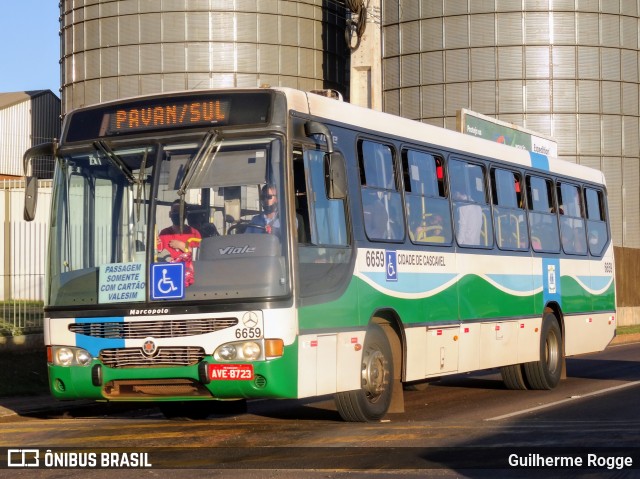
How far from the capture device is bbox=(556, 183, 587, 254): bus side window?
19.3m

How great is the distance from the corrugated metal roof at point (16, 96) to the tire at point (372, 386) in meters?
54.8

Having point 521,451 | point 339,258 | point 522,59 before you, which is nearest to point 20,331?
point 339,258

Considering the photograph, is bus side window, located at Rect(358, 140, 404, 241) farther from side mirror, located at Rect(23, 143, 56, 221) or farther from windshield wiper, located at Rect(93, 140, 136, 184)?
side mirror, located at Rect(23, 143, 56, 221)

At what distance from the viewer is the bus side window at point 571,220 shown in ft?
63.2

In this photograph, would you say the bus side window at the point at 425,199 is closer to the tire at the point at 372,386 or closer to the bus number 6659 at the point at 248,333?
the tire at the point at 372,386

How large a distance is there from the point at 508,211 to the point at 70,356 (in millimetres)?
7303

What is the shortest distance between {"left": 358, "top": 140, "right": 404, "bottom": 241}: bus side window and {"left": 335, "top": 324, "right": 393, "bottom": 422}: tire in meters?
1.10

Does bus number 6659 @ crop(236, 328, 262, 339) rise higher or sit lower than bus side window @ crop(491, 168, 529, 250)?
lower

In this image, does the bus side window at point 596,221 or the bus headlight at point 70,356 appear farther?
the bus side window at point 596,221

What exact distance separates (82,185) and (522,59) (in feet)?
142

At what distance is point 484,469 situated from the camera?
9898 millimetres

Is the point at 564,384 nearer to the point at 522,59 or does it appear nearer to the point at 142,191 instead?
the point at 142,191

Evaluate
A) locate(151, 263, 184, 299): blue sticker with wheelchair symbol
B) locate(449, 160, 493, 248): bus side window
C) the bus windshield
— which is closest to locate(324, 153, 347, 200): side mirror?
the bus windshield

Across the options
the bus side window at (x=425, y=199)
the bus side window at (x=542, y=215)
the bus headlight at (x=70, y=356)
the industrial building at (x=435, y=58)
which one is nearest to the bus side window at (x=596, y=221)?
the bus side window at (x=542, y=215)
